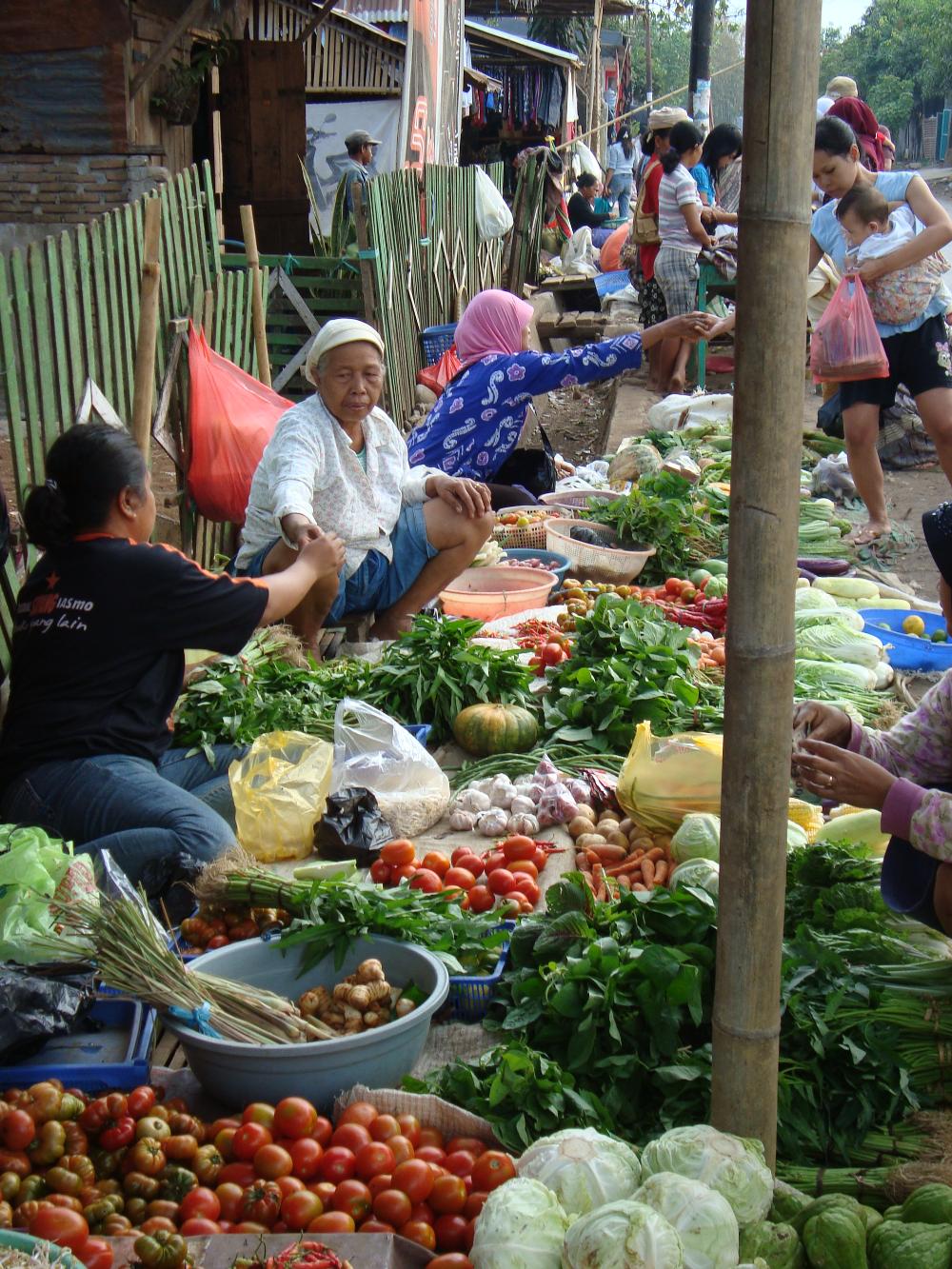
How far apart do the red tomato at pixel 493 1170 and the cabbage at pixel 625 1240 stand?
34 centimetres

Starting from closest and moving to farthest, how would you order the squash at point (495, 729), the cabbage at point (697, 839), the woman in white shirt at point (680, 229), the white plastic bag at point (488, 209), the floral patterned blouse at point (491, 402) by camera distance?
1. the cabbage at point (697, 839)
2. the squash at point (495, 729)
3. the floral patterned blouse at point (491, 402)
4. the woman in white shirt at point (680, 229)
5. the white plastic bag at point (488, 209)

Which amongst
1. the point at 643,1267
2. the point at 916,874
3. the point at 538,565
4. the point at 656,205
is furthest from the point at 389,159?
the point at 643,1267

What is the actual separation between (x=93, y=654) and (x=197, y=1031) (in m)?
1.24

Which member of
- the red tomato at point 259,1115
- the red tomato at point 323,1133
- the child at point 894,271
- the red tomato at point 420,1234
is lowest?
the red tomato at point 420,1234

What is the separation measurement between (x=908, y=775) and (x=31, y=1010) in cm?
187

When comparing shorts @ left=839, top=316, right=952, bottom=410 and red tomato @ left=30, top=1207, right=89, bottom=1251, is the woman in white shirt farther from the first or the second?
red tomato @ left=30, top=1207, right=89, bottom=1251

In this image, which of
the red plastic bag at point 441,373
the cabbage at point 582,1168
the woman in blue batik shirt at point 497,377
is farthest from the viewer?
the red plastic bag at point 441,373

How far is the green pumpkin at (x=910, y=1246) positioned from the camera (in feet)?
5.93

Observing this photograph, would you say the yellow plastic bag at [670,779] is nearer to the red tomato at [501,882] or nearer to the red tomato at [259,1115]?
the red tomato at [501,882]

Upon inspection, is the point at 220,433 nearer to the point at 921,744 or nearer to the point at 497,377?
the point at 497,377

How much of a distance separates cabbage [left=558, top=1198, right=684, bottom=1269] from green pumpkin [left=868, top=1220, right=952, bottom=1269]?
1.09ft

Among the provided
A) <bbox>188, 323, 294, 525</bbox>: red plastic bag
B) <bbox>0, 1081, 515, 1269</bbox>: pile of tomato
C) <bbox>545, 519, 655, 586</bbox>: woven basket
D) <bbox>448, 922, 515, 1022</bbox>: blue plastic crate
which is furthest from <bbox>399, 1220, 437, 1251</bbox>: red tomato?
<bbox>545, 519, 655, 586</bbox>: woven basket

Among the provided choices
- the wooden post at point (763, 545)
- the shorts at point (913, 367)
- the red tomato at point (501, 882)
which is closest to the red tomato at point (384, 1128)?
the wooden post at point (763, 545)

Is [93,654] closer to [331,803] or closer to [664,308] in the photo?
[331,803]
